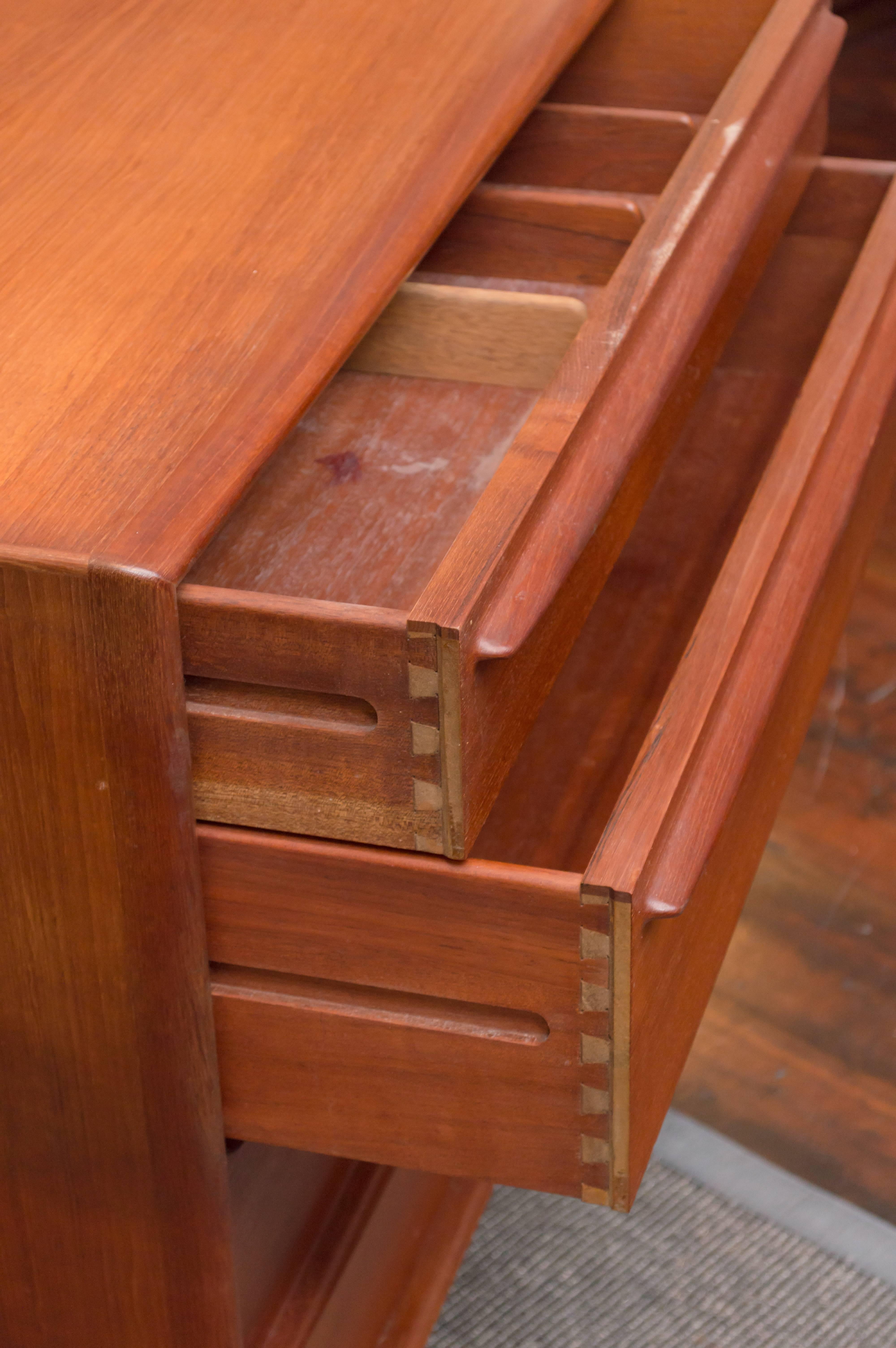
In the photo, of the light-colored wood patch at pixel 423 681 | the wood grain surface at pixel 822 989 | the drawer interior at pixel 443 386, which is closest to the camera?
the light-colored wood patch at pixel 423 681

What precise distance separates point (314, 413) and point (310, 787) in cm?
40

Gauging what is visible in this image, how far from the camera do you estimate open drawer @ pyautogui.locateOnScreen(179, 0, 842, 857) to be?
2.08ft

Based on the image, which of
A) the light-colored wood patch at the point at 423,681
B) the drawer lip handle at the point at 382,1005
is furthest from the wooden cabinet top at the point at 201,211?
the drawer lip handle at the point at 382,1005

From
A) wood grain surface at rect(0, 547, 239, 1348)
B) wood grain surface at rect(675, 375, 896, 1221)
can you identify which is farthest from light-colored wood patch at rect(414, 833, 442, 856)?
wood grain surface at rect(675, 375, 896, 1221)

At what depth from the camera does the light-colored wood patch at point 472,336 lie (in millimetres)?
936

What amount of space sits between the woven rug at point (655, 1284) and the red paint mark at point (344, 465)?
2.10 feet

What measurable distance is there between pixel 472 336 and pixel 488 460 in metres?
0.08

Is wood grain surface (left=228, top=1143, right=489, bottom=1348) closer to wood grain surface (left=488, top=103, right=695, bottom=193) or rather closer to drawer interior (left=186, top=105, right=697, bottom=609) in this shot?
drawer interior (left=186, top=105, right=697, bottom=609)

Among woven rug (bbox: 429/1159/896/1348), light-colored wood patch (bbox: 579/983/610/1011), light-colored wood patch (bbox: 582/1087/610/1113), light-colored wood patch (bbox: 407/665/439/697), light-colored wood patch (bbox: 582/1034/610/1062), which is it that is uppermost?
light-colored wood patch (bbox: 407/665/439/697)

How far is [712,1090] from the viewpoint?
1355 mm

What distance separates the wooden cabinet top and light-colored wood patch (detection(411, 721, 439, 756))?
0.38 feet

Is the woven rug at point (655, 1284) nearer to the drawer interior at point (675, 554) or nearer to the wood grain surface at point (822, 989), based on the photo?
the wood grain surface at point (822, 989)

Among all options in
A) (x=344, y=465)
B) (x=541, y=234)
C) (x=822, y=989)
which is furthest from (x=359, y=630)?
(x=822, y=989)

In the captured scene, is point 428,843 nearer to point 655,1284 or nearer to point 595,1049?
point 595,1049
